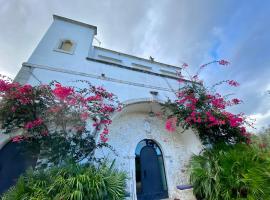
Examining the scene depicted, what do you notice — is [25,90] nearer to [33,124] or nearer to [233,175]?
[33,124]

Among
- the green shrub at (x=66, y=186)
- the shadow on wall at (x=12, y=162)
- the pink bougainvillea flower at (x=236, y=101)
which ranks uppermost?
the pink bougainvillea flower at (x=236, y=101)

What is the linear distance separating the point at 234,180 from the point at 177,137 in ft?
11.6

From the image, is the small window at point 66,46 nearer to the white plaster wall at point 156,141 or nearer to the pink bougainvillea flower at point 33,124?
the white plaster wall at point 156,141

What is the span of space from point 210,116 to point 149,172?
3.67m

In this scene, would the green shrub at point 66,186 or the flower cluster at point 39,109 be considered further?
the flower cluster at point 39,109

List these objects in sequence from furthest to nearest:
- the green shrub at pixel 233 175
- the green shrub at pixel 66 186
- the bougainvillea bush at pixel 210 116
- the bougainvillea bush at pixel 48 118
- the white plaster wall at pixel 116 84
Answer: the bougainvillea bush at pixel 210 116 → the white plaster wall at pixel 116 84 → the green shrub at pixel 233 175 → the bougainvillea bush at pixel 48 118 → the green shrub at pixel 66 186

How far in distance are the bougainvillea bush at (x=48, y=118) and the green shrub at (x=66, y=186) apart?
462 millimetres

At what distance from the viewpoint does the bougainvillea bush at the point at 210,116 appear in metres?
5.80

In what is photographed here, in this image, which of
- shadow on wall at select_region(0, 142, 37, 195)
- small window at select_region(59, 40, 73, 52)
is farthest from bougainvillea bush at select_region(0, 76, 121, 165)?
small window at select_region(59, 40, 73, 52)

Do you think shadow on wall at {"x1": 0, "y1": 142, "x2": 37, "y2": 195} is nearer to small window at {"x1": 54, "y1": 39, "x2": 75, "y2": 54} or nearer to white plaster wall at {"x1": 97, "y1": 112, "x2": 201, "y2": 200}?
white plaster wall at {"x1": 97, "y1": 112, "x2": 201, "y2": 200}

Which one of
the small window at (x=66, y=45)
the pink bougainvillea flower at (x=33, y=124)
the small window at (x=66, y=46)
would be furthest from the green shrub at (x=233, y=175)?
the small window at (x=66, y=45)

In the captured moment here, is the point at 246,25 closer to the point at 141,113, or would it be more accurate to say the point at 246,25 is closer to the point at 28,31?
the point at 141,113

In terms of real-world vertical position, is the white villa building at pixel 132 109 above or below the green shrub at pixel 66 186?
above

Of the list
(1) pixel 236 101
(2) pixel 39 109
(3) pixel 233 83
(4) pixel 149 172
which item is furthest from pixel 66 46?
(1) pixel 236 101
